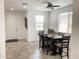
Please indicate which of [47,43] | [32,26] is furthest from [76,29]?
[32,26]

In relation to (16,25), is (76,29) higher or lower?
lower

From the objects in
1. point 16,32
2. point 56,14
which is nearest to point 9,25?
point 16,32

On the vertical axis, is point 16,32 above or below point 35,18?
below

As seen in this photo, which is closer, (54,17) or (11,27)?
(54,17)

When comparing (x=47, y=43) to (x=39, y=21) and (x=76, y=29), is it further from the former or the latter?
(x=76, y=29)

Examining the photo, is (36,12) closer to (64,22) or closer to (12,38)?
(64,22)

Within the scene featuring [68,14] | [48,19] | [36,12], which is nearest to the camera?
[68,14]

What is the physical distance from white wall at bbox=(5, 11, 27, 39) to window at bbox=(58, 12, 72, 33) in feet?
11.3

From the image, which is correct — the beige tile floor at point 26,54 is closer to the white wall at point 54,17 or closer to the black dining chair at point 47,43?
the black dining chair at point 47,43

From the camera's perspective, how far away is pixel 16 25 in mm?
9086

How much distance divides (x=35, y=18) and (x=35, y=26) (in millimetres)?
658

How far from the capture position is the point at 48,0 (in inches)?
182

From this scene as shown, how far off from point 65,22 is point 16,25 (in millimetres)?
4576

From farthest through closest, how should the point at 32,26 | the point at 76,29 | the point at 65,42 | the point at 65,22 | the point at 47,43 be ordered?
the point at 32,26, the point at 65,22, the point at 47,43, the point at 65,42, the point at 76,29
